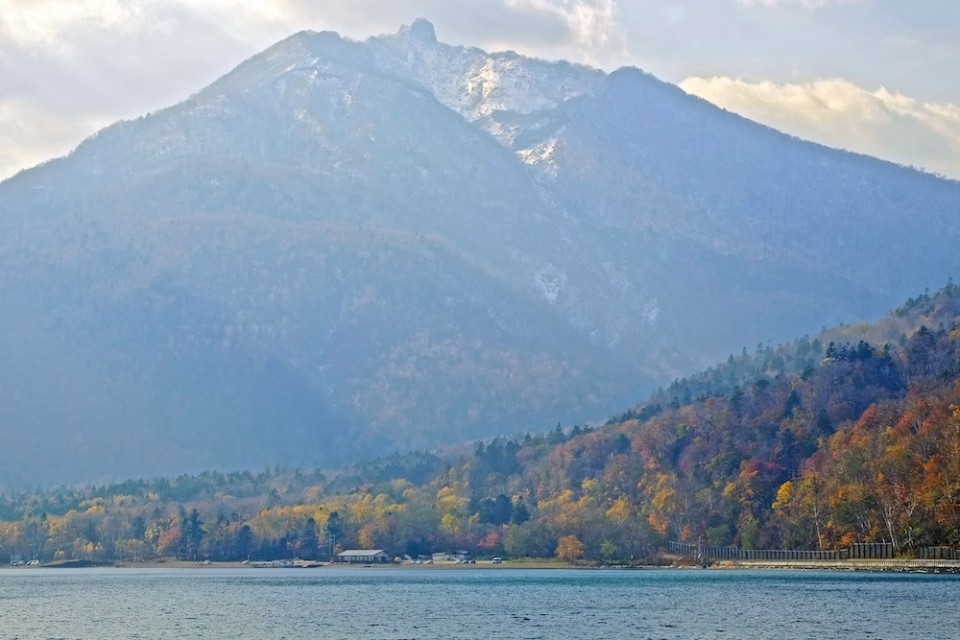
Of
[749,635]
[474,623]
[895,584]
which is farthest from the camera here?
[895,584]

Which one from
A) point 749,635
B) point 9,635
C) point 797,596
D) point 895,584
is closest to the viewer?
point 749,635

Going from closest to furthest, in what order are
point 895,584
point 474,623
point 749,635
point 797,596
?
point 749,635 < point 474,623 < point 797,596 < point 895,584

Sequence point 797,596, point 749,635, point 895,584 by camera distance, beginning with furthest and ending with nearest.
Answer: point 895,584
point 797,596
point 749,635

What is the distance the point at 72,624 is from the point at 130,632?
46.8 ft

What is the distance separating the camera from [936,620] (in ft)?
486

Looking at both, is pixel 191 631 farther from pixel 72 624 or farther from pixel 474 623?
pixel 474 623

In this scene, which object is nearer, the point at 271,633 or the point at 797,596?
the point at 271,633

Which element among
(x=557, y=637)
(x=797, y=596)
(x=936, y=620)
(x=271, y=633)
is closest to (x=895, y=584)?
(x=797, y=596)

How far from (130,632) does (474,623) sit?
33.6m

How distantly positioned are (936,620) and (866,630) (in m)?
9.77

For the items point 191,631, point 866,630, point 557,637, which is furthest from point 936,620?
point 191,631

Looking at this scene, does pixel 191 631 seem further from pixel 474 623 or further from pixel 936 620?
pixel 936 620

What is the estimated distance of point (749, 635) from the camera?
142m

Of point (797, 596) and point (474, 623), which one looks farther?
point (797, 596)
